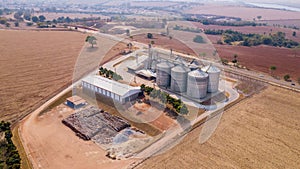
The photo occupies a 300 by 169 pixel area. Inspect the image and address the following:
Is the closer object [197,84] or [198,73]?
[197,84]

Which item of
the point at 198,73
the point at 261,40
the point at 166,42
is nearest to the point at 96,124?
the point at 198,73

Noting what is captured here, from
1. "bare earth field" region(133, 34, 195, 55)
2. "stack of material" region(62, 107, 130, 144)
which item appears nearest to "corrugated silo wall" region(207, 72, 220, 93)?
"stack of material" region(62, 107, 130, 144)

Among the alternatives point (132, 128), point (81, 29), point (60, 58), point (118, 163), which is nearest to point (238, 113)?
point (132, 128)

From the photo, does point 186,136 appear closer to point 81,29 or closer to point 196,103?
point 196,103

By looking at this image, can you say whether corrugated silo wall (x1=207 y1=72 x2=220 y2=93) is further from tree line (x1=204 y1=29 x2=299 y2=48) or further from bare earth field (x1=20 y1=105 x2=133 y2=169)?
tree line (x1=204 y1=29 x2=299 y2=48)

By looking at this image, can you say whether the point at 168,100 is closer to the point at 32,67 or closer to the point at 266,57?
the point at 32,67

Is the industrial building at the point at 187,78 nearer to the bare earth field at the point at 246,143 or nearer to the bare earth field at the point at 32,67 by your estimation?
the bare earth field at the point at 246,143

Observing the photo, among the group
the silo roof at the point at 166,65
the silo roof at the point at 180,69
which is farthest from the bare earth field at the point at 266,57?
the silo roof at the point at 166,65
